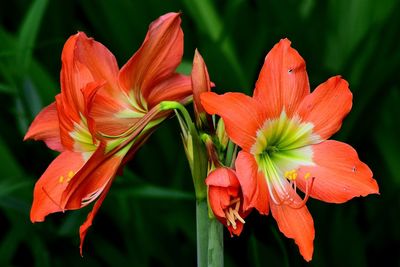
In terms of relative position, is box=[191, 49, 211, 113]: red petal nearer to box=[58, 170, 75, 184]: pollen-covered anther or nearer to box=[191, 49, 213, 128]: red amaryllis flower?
box=[191, 49, 213, 128]: red amaryllis flower

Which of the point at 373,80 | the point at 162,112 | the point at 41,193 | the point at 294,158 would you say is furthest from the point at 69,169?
the point at 373,80

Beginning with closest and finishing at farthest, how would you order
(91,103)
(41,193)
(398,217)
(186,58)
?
(91,103) < (41,193) < (398,217) < (186,58)

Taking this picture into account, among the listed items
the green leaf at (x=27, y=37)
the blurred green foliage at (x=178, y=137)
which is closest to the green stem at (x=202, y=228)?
the blurred green foliage at (x=178, y=137)

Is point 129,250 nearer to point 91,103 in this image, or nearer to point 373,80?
point 373,80

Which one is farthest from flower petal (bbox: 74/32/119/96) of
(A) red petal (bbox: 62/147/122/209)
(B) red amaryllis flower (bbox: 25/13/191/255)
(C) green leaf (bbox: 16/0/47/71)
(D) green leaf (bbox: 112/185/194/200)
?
(C) green leaf (bbox: 16/0/47/71)

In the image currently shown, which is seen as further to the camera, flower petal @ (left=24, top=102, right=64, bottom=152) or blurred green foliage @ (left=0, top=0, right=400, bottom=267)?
blurred green foliage @ (left=0, top=0, right=400, bottom=267)

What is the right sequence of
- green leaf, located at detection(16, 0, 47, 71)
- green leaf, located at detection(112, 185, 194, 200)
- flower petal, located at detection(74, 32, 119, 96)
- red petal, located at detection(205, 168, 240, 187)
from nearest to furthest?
red petal, located at detection(205, 168, 240, 187) → flower petal, located at detection(74, 32, 119, 96) → green leaf, located at detection(112, 185, 194, 200) → green leaf, located at detection(16, 0, 47, 71)

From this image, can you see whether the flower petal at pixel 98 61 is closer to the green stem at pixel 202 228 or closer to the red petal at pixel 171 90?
the red petal at pixel 171 90
